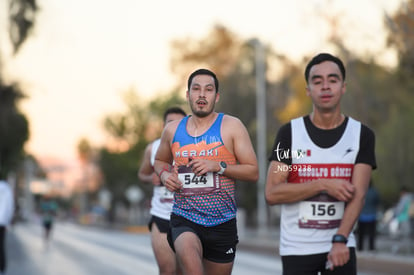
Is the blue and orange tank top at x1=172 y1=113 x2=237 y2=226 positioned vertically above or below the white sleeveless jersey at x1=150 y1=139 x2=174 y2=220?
above

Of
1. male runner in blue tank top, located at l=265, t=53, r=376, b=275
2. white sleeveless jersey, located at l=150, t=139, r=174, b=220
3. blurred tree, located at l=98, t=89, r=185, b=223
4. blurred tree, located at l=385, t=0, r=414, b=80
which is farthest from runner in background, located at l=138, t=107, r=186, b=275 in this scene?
blurred tree, located at l=98, t=89, r=185, b=223

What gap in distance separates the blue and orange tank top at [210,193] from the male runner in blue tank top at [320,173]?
2.25 feet

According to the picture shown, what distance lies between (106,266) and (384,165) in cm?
2147

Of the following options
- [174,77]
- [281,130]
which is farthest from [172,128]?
[174,77]

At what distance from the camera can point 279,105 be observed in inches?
1976

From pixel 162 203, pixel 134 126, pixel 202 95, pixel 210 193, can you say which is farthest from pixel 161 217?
pixel 134 126

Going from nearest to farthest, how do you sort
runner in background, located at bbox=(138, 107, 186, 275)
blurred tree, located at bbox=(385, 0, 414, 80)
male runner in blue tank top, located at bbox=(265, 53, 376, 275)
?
male runner in blue tank top, located at bbox=(265, 53, 376, 275)
runner in background, located at bbox=(138, 107, 186, 275)
blurred tree, located at bbox=(385, 0, 414, 80)

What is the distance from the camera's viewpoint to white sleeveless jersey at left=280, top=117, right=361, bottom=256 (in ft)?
14.8

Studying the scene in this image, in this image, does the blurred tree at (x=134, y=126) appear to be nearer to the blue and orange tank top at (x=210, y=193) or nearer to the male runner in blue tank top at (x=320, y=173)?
the blue and orange tank top at (x=210, y=193)

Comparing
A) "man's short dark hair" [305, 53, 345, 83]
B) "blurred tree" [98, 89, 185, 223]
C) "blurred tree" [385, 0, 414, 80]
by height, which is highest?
"blurred tree" [385, 0, 414, 80]

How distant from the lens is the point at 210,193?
17.2ft

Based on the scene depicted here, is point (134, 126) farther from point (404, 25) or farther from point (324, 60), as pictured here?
point (324, 60)

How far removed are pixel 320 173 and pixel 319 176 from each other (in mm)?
21

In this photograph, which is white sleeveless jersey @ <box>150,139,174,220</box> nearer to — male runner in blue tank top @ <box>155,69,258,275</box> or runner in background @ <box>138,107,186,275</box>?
runner in background @ <box>138,107,186,275</box>
